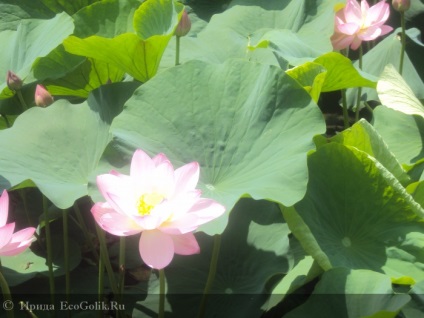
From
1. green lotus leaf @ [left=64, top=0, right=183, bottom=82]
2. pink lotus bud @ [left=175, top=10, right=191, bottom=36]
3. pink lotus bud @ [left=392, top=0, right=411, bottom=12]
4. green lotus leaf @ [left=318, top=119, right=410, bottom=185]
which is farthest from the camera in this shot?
pink lotus bud @ [left=392, top=0, right=411, bottom=12]

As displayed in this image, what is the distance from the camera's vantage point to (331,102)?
6.88 feet

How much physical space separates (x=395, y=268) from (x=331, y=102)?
102 cm

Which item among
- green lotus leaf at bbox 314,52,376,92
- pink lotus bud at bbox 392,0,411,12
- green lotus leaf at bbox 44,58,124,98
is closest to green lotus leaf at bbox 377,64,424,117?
green lotus leaf at bbox 314,52,376,92

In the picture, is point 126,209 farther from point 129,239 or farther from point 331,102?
point 331,102

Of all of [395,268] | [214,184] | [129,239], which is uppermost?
[214,184]

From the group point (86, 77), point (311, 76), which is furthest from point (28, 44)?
point (311, 76)

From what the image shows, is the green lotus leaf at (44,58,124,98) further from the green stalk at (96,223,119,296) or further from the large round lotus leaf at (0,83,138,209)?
the green stalk at (96,223,119,296)

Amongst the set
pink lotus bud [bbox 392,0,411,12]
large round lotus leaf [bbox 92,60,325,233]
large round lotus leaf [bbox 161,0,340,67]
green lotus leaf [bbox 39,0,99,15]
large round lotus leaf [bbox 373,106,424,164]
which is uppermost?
pink lotus bud [bbox 392,0,411,12]

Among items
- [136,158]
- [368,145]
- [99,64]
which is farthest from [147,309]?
[99,64]

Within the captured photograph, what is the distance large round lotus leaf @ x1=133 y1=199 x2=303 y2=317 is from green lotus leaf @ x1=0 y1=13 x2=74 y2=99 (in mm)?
559

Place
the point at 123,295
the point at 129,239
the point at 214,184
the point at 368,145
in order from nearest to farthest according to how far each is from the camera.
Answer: the point at 214,184, the point at 368,145, the point at 123,295, the point at 129,239

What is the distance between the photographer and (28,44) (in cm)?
163

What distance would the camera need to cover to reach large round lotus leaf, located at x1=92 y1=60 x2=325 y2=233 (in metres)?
1.15

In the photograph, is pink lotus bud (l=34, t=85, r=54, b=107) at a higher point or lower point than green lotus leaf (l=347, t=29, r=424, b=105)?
higher
